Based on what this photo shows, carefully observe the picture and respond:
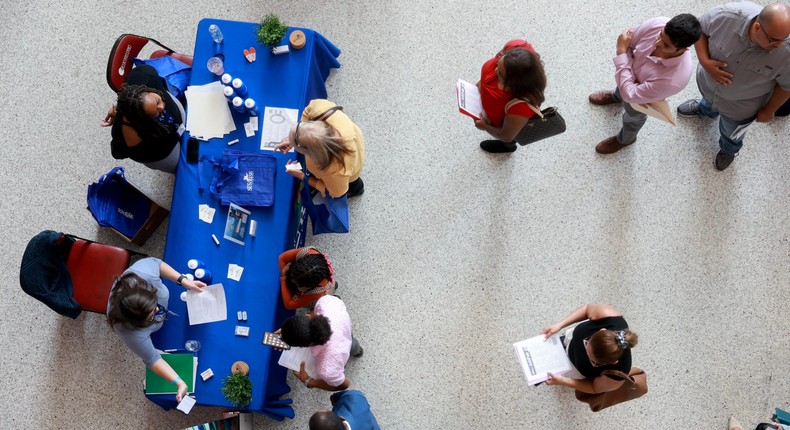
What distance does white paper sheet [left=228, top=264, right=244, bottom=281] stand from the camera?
11.5 feet

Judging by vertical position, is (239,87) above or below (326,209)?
above

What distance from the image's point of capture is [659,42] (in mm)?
3090

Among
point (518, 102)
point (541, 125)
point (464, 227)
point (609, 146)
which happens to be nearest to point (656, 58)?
point (541, 125)

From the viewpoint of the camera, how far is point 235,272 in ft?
11.5

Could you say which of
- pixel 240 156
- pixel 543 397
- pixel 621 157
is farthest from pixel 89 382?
pixel 621 157

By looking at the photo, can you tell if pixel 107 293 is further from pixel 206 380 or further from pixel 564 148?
pixel 564 148

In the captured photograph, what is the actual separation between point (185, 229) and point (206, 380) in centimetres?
98

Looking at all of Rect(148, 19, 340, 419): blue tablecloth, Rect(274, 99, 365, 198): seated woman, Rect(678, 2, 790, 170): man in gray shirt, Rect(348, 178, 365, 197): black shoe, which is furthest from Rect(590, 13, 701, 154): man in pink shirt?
Rect(148, 19, 340, 419): blue tablecloth

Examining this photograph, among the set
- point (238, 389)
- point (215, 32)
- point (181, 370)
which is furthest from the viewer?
point (215, 32)

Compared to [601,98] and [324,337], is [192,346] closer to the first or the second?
[324,337]

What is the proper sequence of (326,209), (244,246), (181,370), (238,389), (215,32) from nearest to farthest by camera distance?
1. (238,389)
2. (181,370)
3. (244,246)
4. (326,209)
5. (215,32)

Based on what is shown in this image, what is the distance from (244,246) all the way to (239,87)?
1.07 meters

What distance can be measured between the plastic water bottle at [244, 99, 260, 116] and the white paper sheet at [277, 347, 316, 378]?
1.60 m

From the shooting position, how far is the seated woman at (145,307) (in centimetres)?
305
